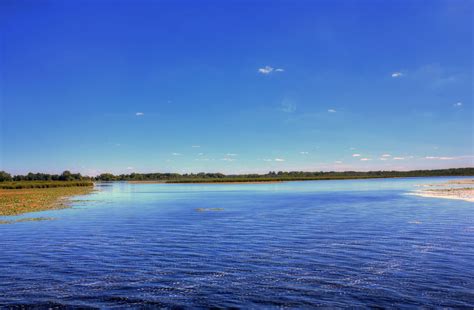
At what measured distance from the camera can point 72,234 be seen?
32281 millimetres

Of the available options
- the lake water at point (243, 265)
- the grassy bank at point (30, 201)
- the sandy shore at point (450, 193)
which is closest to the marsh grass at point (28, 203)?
the grassy bank at point (30, 201)

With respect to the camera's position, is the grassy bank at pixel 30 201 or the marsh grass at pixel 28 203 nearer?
the marsh grass at pixel 28 203

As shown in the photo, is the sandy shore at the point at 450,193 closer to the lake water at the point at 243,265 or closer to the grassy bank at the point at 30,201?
the lake water at the point at 243,265

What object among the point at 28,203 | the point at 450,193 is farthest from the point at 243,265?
the point at 450,193

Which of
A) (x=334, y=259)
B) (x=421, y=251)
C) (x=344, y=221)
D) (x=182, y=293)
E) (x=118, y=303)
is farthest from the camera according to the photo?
(x=344, y=221)

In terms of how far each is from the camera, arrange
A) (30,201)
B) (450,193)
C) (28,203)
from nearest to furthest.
Answer: 1. (28,203)
2. (30,201)
3. (450,193)

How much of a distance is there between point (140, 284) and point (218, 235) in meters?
13.9

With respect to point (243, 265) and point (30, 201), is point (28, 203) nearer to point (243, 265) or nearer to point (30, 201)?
point (30, 201)

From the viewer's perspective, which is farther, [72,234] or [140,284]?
[72,234]

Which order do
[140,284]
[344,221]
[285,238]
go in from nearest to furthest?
1. [140,284]
2. [285,238]
3. [344,221]

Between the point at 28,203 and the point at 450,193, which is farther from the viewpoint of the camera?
the point at 450,193

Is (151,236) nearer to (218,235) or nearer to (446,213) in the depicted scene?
(218,235)

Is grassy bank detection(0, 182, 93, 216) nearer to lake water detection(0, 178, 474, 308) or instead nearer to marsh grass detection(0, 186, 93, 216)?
marsh grass detection(0, 186, 93, 216)

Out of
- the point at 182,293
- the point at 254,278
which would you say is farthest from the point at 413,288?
the point at 182,293
